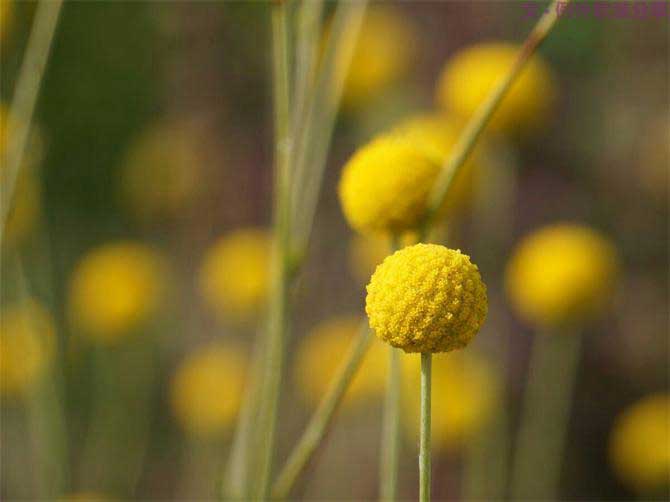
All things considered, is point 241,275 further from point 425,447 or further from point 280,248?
point 425,447

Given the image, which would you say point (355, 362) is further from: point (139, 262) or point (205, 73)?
point (205, 73)

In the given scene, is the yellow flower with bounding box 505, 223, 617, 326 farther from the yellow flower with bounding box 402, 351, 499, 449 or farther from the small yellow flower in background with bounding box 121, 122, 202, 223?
the small yellow flower in background with bounding box 121, 122, 202, 223

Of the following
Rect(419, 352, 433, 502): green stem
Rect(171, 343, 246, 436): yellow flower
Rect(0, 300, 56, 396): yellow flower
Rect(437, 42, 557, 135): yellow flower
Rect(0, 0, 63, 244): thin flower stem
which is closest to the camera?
Rect(419, 352, 433, 502): green stem


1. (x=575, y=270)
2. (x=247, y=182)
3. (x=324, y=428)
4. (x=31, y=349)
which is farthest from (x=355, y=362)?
(x=247, y=182)

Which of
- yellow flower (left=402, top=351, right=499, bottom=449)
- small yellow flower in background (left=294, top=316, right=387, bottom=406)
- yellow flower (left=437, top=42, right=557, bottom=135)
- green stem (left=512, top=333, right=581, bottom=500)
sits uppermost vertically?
yellow flower (left=437, top=42, right=557, bottom=135)

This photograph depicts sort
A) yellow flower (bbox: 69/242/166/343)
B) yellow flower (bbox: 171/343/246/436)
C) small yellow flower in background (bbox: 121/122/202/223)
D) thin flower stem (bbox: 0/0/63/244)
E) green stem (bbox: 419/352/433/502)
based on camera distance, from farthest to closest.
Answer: small yellow flower in background (bbox: 121/122/202/223), yellow flower (bbox: 171/343/246/436), yellow flower (bbox: 69/242/166/343), thin flower stem (bbox: 0/0/63/244), green stem (bbox: 419/352/433/502)

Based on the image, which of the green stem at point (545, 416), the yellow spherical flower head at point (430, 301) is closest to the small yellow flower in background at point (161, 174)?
the green stem at point (545, 416)

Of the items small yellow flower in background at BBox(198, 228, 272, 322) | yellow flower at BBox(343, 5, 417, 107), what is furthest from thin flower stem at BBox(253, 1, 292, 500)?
small yellow flower in background at BBox(198, 228, 272, 322)
